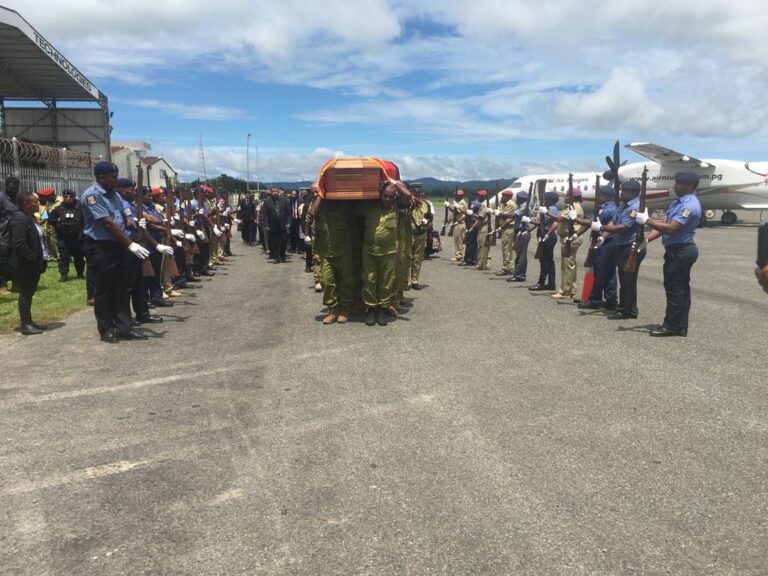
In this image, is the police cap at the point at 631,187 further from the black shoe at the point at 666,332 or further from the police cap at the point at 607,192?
the black shoe at the point at 666,332

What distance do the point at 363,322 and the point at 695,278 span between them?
26.5 feet

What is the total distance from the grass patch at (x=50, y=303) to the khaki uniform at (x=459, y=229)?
904cm

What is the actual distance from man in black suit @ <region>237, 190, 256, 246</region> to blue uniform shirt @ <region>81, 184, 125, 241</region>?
14627 millimetres

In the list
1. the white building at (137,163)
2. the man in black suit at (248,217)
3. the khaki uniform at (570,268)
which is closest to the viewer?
the khaki uniform at (570,268)

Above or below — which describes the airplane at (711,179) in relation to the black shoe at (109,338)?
above

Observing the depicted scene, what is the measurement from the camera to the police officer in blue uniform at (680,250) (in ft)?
21.5

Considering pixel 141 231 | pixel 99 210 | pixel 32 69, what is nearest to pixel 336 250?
pixel 141 231

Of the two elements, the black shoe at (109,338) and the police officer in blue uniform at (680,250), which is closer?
the black shoe at (109,338)

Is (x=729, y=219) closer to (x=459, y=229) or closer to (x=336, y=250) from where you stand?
(x=459, y=229)

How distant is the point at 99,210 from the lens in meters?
6.04

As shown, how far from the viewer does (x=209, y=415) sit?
4.21 metres

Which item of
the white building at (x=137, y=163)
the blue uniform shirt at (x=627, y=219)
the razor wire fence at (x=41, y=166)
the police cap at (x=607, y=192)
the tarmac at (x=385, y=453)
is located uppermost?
the white building at (x=137, y=163)

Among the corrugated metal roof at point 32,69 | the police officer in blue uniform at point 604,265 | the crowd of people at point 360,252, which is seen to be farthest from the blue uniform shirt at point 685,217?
the corrugated metal roof at point 32,69

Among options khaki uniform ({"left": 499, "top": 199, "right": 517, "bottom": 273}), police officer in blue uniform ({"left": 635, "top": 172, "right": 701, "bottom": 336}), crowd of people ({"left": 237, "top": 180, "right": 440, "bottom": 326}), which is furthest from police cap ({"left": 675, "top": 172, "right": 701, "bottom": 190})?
khaki uniform ({"left": 499, "top": 199, "right": 517, "bottom": 273})
